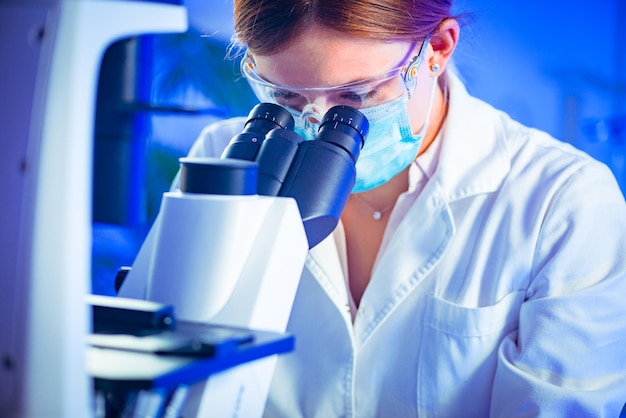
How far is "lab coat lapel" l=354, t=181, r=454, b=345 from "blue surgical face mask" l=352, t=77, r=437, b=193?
4.2 inches

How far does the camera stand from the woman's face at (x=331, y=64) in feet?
4.63

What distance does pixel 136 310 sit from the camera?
85 cm

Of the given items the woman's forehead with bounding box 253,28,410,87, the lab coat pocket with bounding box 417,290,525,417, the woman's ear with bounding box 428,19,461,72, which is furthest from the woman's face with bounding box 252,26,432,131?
the lab coat pocket with bounding box 417,290,525,417

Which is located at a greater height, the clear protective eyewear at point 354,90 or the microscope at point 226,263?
the clear protective eyewear at point 354,90

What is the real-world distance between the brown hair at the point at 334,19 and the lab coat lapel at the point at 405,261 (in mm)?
367

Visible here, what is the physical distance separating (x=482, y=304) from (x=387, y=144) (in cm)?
37

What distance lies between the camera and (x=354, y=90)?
1.43 meters

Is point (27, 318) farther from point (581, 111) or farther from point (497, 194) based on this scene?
Result: point (581, 111)

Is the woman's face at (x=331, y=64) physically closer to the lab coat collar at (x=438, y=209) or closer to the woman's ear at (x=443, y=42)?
the woman's ear at (x=443, y=42)

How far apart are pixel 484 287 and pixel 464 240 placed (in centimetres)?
11

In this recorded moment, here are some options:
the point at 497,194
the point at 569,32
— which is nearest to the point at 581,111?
the point at 569,32

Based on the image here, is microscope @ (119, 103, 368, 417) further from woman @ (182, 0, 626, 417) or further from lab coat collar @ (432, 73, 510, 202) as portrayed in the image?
lab coat collar @ (432, 73, 510, 202)

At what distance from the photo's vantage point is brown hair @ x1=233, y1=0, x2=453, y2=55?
4.60 ft

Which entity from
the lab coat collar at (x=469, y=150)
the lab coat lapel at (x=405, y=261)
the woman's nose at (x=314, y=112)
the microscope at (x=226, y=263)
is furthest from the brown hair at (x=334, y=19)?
the microscope at (x=226, y=263)
